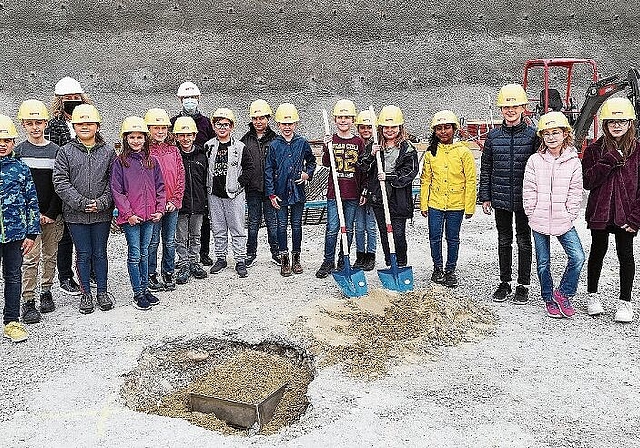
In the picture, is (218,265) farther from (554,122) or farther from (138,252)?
(554,122)

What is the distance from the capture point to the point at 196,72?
14.4 meters

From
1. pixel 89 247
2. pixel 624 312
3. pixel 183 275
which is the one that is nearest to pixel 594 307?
pixel 624 312

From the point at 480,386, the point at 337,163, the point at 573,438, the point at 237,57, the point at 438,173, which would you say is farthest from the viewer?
the point at 237,57

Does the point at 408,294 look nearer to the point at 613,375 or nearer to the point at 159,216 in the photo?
the point at 613,375

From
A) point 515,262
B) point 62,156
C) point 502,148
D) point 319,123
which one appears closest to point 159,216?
point 62,156

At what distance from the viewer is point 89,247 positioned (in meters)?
5.34

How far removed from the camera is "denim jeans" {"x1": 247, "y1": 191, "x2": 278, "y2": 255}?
6574 millimetres

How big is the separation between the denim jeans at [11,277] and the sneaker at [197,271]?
1.74 m

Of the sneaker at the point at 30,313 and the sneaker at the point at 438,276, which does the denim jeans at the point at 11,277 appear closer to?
the sneaker at the point at 30,313

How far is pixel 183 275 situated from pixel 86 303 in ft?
3.33

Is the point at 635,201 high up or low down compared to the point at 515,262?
up

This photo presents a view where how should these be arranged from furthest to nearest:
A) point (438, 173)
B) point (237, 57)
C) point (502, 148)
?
point (237, 57)
point (438, 173)
point (502, 148)

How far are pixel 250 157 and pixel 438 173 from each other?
69.9 inches

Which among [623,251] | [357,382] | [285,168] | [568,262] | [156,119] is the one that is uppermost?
[156,119]
